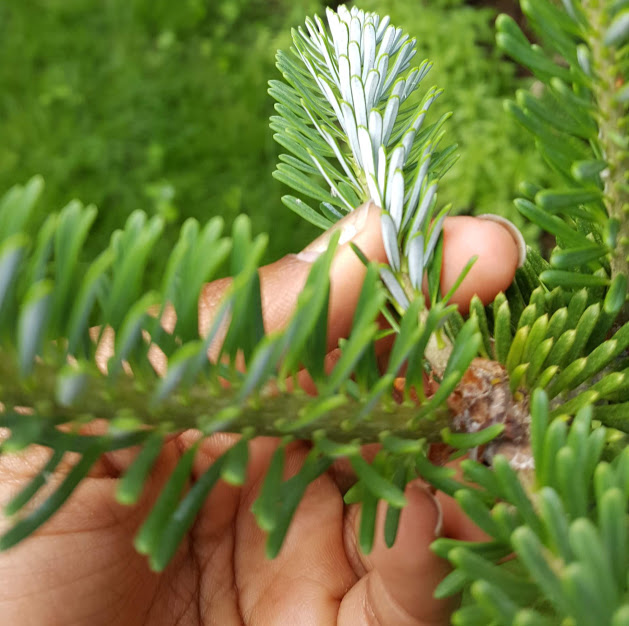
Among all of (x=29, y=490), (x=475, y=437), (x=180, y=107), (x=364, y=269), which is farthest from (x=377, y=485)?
(x=180, y=107)

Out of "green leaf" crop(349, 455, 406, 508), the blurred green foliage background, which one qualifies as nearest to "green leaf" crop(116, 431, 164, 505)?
"green leaf" crop(349, 455, 406, 508)

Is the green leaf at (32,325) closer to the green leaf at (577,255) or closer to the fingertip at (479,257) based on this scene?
the green leaf at (577,255)

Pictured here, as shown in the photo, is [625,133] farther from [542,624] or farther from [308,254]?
[308,254]

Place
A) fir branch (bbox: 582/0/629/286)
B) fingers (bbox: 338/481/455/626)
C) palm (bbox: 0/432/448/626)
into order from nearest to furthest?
1. fir branch (bbox: 582/0/629/286)
2. fingers (bbox: 338/481/455/626)
3. palm (bbox: 0/432/448/626)

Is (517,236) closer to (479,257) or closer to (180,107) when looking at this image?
(479,257)

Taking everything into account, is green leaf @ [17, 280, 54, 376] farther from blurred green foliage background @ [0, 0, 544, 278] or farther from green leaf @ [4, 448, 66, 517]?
blurred green foliage background @ [0, 0, 544, 278]

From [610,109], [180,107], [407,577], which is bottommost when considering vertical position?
[407,577]

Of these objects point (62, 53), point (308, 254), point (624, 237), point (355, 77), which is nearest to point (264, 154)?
point (62, 53)
